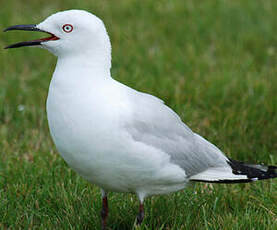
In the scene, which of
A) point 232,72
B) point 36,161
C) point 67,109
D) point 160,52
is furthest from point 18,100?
point 67,109

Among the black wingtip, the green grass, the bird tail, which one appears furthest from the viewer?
the green grass

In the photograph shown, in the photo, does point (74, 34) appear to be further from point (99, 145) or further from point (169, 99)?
point (169, 99)

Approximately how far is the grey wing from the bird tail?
0.14 ft

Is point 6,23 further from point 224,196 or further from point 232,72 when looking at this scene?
point 224,196

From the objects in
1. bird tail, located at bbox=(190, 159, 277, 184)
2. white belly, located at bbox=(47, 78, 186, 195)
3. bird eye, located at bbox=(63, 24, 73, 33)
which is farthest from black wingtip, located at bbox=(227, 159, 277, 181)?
bird eye, located at bbox=(63, 24, 73, 33)

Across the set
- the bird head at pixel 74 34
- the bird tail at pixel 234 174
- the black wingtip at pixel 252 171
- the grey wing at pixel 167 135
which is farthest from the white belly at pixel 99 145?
the black wingtip at pixel 252 171

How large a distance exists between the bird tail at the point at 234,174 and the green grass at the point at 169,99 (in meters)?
0.23

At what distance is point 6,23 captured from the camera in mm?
7613

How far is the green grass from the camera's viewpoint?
13.5 ft

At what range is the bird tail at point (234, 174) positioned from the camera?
3.87 metres

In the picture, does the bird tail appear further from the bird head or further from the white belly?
the bird head

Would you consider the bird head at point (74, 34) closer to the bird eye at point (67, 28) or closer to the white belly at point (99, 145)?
the bird eye at point (67, 28)

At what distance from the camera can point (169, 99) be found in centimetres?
601

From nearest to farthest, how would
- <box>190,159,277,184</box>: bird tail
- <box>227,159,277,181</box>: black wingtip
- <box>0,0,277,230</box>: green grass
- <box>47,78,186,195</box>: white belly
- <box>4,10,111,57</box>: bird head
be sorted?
<box>47,78,186,195</box>: white belly
<box>4,10,111,57</box>: bird head
<box>190,159,277,184</box>: bird tail
<box>227,159,277,181</box>: black wingtip
<box>0,0,277,230</box>: green grass
